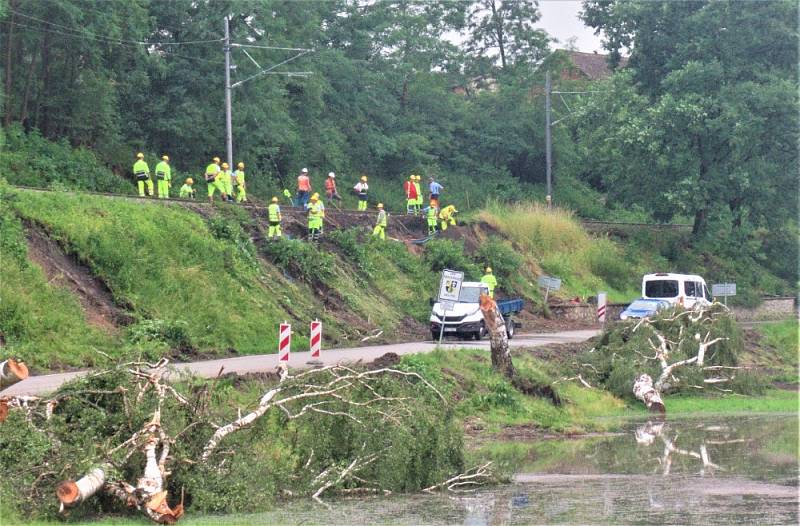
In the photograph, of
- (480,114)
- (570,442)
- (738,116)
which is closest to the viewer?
(570,442)

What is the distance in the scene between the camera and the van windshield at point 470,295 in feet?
128

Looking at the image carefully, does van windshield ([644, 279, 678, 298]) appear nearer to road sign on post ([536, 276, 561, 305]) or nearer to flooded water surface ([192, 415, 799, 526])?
road sign on post ([536, 276, 561, 305])

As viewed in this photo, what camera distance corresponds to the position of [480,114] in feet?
259

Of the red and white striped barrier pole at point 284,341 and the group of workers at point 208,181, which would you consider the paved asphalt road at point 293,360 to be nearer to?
the red and white striped barrier pole at point 284,341

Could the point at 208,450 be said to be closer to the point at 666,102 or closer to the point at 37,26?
the point at 37,26

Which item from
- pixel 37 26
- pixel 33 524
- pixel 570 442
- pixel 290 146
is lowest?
pixel 570 442

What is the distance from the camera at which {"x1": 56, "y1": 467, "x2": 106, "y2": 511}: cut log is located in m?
13.4

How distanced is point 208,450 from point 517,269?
3760 centimetres

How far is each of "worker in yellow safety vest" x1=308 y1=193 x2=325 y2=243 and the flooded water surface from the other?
18295 millimetres

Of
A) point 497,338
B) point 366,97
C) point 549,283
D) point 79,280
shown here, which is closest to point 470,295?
point 549,283

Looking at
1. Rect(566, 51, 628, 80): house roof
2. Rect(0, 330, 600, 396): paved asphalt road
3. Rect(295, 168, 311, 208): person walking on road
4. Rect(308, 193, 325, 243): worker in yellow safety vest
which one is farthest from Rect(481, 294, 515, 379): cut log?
Rect(566, 51, 628, 80): house roof

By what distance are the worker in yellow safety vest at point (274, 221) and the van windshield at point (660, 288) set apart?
1326 centimetres

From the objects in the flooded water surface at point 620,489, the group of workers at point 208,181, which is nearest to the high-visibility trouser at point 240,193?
the group of workers at point 208,181

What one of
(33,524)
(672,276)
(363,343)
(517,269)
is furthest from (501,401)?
(517,269)
